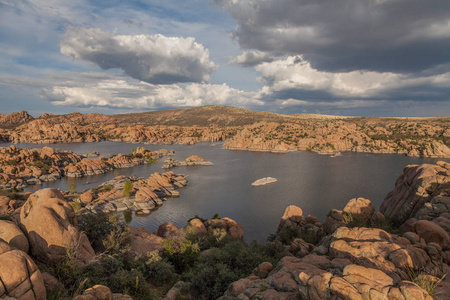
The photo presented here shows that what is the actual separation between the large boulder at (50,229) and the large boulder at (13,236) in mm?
876

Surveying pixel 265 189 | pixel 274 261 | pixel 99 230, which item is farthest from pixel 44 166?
pixel 274 261

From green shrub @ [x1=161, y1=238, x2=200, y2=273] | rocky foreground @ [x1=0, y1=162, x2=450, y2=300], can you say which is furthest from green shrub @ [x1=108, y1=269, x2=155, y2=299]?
green shrub @ [x1=161, y1=238, x2=200, y2=273]

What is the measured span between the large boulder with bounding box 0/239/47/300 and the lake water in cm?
3085

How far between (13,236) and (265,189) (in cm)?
5717

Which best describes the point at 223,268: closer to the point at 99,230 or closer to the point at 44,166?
the point at 99,230

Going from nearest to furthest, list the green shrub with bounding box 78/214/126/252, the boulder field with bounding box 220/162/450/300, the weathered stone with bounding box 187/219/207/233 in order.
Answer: the boulder field with bounding box 220/162/450/300
the green shrub with bounding box 78/214/126/252
the weathered stone with bounding box 187/219/207/233

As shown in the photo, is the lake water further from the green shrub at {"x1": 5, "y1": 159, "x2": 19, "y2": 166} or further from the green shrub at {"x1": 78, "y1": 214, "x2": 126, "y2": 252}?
the green shrub at {"x1": 78, "y1": 214, "x2": 126, "y2": 252}

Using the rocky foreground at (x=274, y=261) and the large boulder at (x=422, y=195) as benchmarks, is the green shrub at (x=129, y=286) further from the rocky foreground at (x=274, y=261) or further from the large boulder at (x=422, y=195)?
the large boulder at (x=422, y=195)

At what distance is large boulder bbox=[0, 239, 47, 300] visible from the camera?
8.82 metres

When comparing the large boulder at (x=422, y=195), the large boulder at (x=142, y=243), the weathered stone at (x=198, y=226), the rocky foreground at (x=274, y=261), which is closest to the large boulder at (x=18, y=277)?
the rocky foreground at (x=274, y=261)

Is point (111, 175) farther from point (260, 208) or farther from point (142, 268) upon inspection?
point (142, 268)

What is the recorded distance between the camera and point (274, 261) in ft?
66.3

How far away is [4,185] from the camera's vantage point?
2788 inches

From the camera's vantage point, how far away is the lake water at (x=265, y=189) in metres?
47.6
